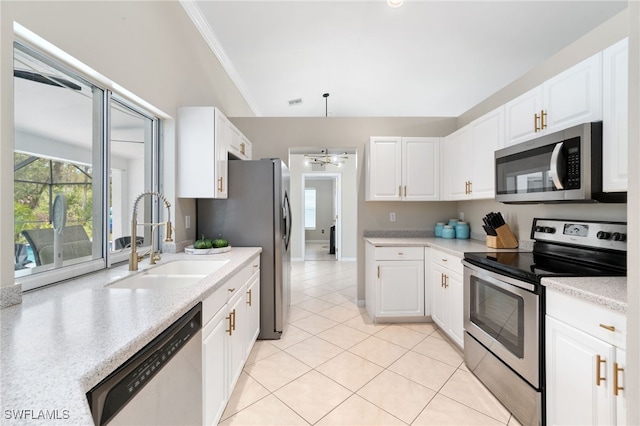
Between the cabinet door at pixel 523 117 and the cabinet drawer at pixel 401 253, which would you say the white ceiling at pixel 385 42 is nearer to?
the cabinet door at pixel 523 117

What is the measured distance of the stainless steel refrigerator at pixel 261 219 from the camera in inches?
98.1

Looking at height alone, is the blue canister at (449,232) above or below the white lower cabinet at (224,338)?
above

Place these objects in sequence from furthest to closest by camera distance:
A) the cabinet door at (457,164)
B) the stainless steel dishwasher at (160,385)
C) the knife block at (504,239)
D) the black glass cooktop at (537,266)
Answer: the cabinet door at (457,164)
the knife block at (504,239)
the black glass cooktop at (537,266)
the stainless steel dishwasher at (160,385)

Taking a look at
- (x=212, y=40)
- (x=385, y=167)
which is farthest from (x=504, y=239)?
(x=212, y=40)

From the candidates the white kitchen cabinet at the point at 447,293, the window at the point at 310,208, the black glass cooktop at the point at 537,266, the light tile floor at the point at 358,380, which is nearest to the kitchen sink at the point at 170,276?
the light tile floor at the point at 358,380

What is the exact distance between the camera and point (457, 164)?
283 cm

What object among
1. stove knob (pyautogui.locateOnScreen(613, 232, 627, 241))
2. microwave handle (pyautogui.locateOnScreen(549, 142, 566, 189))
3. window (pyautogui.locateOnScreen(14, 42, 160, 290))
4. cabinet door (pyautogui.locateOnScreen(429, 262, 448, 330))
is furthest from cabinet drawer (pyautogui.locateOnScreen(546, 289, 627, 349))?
window (pyautogui.locateOnScreen(14, 42, 160, 290))

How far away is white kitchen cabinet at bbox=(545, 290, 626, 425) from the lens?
1.07m

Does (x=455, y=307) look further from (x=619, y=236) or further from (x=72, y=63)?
(x=72, y=63)

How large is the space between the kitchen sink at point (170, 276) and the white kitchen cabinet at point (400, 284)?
1.74 metres

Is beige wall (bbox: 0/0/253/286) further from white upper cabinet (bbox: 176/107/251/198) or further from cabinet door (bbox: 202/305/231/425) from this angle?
cabinet door (bbox: 202/305/231/425)

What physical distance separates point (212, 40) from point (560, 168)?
10.6 feet

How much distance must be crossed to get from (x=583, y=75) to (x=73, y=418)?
8.32 ft

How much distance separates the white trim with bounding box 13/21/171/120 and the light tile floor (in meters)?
2.11
